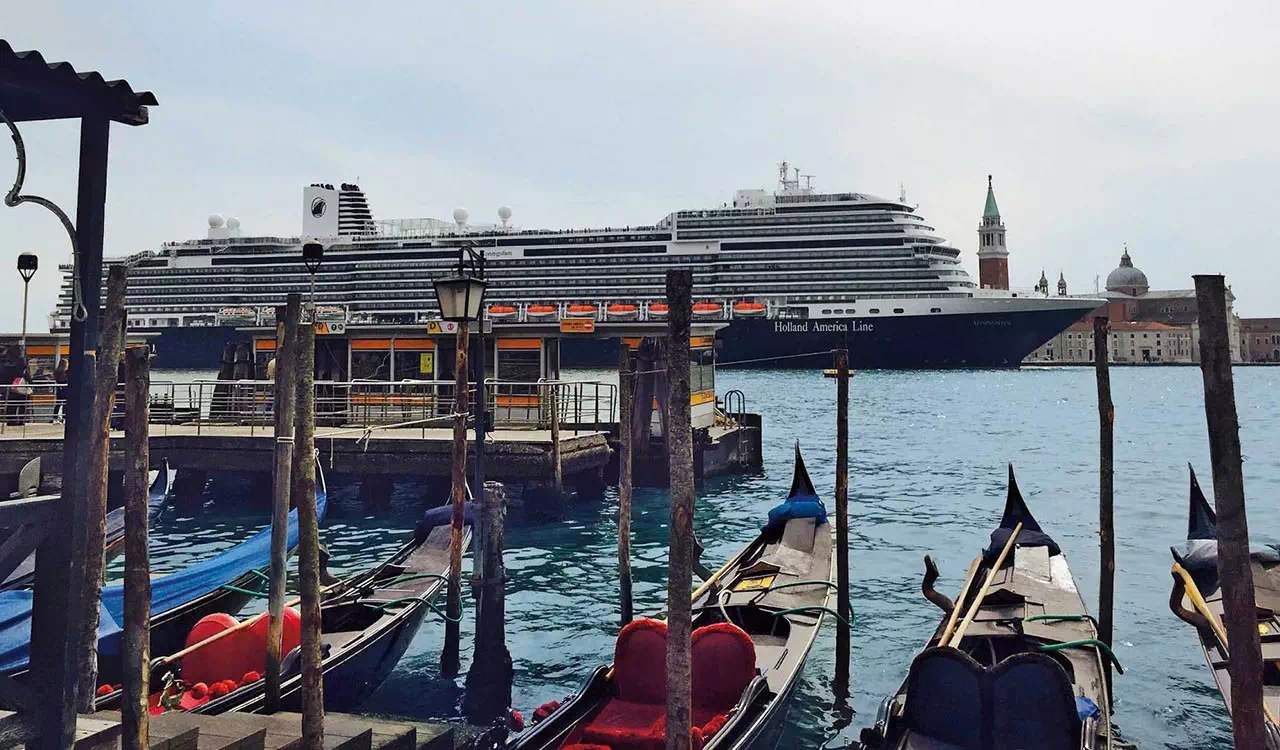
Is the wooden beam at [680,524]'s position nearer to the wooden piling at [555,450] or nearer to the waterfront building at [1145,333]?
the wooden piling at [555,450]

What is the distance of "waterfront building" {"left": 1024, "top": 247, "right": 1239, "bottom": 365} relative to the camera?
121m

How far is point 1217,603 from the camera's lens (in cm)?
882

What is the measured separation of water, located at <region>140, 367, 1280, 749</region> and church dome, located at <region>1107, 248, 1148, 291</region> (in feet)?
366

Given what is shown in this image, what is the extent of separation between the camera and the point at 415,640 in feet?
32.2

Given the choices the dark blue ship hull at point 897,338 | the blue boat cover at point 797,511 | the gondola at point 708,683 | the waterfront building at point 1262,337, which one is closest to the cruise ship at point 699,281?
the dark blue ship hull at point 897,338

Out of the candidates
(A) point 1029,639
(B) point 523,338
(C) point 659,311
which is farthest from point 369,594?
(C) point 659,311

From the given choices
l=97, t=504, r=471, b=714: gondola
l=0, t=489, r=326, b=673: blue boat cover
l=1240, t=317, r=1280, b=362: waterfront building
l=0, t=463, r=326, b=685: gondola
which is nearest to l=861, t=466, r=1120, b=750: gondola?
l=97, t=504, r=471, b=714: gondola

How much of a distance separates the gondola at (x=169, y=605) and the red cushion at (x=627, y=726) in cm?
302

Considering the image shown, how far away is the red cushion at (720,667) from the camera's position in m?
6.70

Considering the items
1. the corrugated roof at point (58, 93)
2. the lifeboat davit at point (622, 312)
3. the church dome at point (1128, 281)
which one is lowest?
the corrugated roof at point (58, 93)

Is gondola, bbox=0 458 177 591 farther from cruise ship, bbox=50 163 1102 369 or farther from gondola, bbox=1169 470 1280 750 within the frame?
cruise ship, bbox=50 163 1102 369

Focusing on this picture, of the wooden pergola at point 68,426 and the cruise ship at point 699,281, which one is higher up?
the cruise ship at point 699,281

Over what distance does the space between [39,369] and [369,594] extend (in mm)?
17185

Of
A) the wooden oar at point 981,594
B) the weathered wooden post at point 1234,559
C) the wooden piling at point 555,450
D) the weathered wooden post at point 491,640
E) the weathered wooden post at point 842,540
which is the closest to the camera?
the weathered wooden post at point 1234,559
